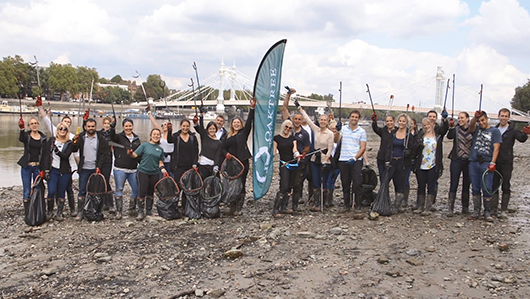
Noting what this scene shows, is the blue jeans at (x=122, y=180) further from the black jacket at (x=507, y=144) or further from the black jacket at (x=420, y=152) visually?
the black jacket at (x=507, y=144)

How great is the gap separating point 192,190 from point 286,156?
154 cm

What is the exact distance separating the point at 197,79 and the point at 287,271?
430 centimetres

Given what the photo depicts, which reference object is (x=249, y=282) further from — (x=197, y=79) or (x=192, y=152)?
(x=197, y=79)

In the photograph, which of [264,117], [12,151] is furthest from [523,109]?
[264,117]

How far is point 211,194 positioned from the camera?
7141 mm

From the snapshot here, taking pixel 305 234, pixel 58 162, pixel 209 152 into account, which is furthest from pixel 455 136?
pixel 58 162

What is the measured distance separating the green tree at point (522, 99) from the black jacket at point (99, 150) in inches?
2420

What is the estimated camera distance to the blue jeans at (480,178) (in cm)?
682

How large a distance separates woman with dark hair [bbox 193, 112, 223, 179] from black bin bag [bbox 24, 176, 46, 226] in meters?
2.37

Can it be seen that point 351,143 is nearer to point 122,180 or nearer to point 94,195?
point 122,180

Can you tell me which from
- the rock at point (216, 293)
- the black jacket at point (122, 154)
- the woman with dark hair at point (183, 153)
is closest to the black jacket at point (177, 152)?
the woman with dark hair at point (183, 153)

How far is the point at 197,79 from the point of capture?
814 centimetres

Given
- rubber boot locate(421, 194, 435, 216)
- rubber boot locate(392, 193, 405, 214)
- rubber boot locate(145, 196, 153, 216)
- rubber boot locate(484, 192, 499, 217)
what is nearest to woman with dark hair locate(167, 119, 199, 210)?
rubber boot locate(145, 196, 153, 216)

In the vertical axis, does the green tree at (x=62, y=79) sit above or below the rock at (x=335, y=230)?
above
